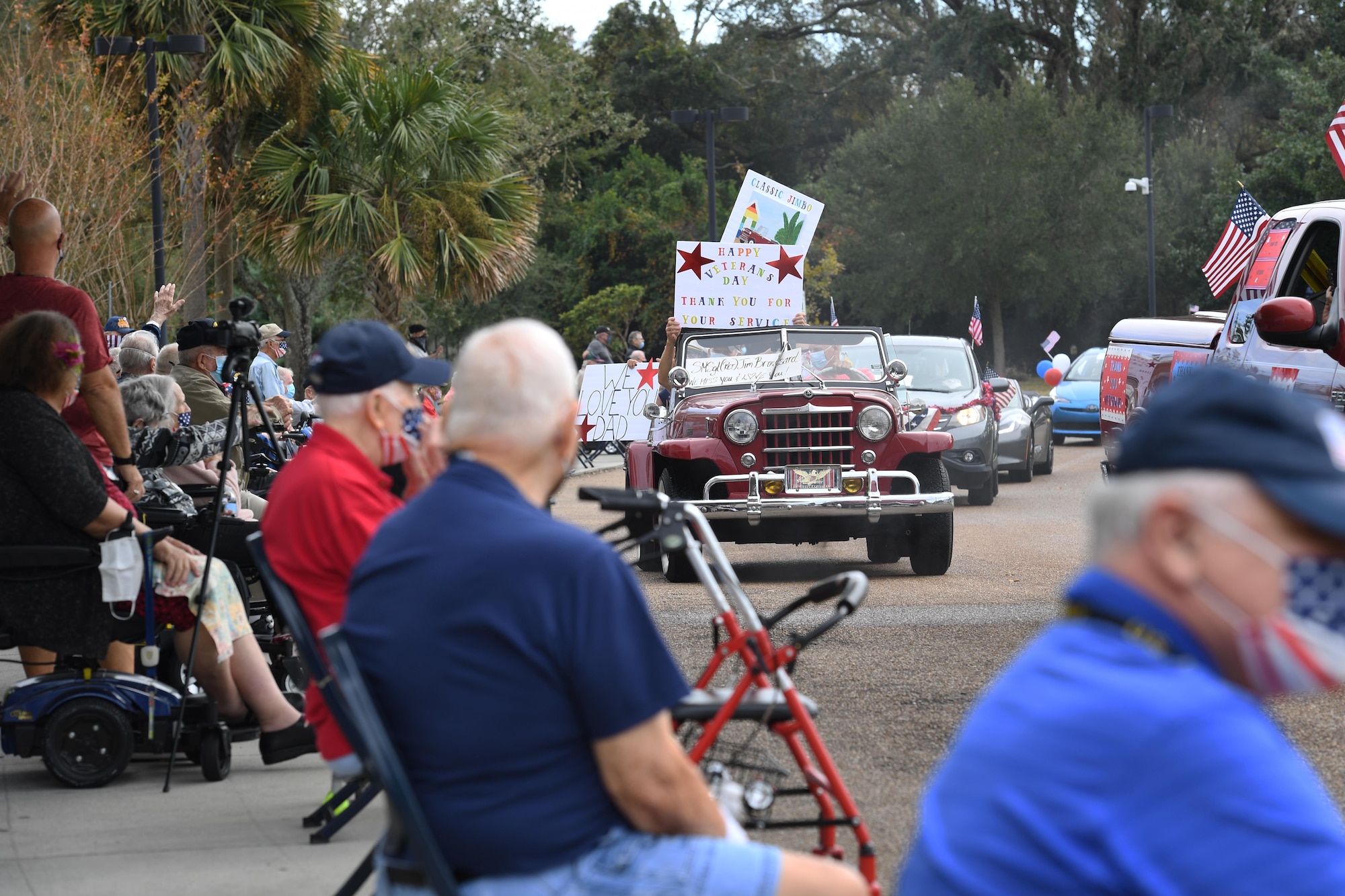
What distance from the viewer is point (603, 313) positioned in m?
47.5

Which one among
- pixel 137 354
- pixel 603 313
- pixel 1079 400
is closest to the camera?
pixel 137 354

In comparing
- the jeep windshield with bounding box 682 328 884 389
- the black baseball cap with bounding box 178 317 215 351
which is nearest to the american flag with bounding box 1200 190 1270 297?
the jeep windshield with bounding box 682 328 884 389

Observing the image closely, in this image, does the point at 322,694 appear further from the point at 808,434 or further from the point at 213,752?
the point at 808,434

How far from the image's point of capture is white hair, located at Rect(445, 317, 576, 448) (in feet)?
9.09

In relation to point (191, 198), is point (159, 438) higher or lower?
lower

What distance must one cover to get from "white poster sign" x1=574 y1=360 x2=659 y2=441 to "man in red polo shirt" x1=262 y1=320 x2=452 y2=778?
1871 cm

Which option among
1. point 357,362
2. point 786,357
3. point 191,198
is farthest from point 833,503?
point 191,198

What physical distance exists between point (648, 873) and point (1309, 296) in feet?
26.3

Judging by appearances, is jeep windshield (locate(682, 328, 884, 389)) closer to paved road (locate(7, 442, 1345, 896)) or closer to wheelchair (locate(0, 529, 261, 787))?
paved road (locate(7, 442, 1345, 896))

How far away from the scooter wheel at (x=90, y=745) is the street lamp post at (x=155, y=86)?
510 inches

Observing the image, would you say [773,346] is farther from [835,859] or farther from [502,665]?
[502,665]

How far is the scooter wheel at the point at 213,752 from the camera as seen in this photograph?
5977 mm

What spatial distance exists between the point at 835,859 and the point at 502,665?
155 cm

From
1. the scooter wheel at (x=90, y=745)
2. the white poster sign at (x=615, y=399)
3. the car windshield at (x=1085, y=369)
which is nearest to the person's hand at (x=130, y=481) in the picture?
the scooter wheel at (x=90, y=745)
